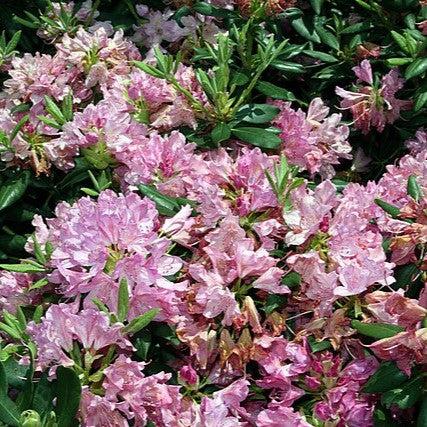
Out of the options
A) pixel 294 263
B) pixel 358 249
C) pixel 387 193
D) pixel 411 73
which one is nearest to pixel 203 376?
pixel 294 263

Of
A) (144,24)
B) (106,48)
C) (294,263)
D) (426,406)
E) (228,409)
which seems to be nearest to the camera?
(426,406)

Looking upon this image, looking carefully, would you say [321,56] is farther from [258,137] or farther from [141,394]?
[141,394]

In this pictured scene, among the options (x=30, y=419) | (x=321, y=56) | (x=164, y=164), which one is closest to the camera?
(x=30, y=419)

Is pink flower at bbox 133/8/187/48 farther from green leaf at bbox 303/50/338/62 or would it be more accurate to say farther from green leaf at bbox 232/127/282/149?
green leaf at bbox 232/127/282/149

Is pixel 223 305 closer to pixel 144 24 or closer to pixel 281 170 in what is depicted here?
pixel 281 170

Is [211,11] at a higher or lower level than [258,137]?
higher

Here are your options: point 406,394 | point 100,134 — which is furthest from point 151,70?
point 406,394
